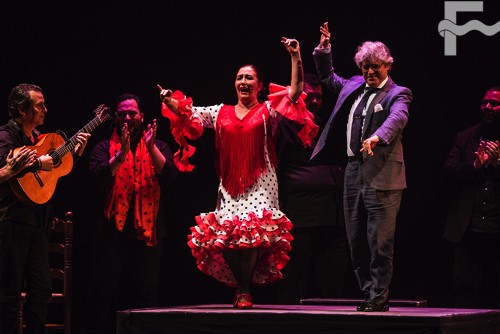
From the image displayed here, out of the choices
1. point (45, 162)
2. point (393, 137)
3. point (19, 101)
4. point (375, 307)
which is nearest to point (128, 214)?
point (45, 162)

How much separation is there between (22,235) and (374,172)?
1999 mm

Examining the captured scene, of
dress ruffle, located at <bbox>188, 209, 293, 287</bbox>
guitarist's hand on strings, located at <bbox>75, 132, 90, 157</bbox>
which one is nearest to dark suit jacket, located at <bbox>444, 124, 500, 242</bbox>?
dress ruffle, located at <bbox>188, 209, 293, 287</bbox>

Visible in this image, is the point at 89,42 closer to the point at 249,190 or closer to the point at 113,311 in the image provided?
the point at 113,311

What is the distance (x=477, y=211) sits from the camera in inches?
214

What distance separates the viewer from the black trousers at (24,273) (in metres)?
4.70

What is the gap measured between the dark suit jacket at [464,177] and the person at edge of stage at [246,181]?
1.27 metres

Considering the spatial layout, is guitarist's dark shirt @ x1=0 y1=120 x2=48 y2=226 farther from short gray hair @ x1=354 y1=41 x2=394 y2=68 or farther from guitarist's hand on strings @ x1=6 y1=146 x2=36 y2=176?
short gray hair @ x1=354 y1=41 x2=394 y2=68

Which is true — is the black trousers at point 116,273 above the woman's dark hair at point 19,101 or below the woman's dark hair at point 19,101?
below

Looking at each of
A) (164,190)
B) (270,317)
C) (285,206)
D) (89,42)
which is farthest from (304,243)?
(89,42)

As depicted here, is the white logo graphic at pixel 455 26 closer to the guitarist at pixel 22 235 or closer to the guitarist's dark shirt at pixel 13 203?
the guitarist at pixel 22 235

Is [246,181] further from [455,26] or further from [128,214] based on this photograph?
[455,26]

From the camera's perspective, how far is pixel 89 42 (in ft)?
21.5

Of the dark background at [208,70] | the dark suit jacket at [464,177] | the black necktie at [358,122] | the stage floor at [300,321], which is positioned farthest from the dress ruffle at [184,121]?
the dark suit jacket at [464,177]

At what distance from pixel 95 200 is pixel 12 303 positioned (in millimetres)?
A: 1944
